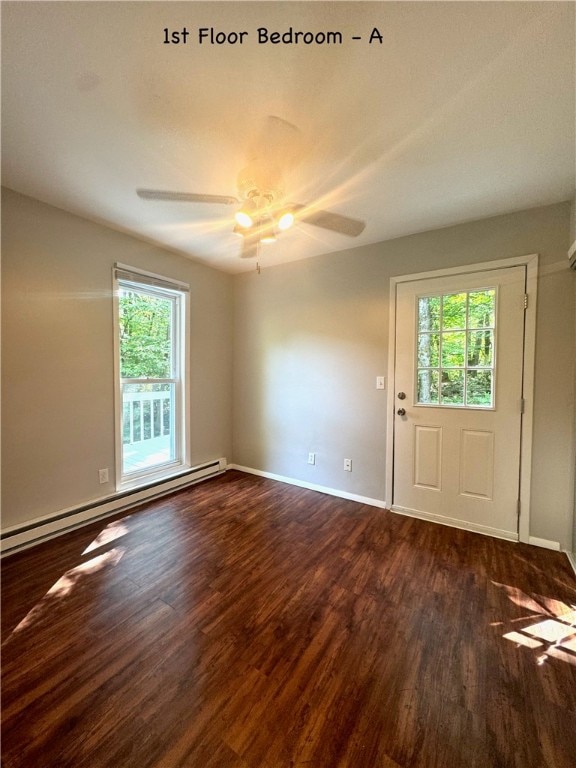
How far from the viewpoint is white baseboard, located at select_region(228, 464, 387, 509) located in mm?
2809

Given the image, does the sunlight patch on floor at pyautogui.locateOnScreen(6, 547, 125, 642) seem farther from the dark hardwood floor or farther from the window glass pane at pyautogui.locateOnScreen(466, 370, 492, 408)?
the window glass pane at pyautogui.locateOnScreen(466, 370, 492, 408)

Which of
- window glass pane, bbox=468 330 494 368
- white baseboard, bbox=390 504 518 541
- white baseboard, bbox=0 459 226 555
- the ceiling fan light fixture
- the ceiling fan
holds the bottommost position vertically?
white baseboard, bbox=390 504 518 541

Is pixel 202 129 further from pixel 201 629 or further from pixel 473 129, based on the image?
pixel 201 629

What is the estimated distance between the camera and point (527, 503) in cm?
219

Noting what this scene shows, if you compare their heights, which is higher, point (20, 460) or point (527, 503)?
point (20, 460)

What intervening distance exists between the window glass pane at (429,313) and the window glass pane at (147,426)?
2.66m

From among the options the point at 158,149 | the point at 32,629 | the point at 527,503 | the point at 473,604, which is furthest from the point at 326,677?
the point at 158,149

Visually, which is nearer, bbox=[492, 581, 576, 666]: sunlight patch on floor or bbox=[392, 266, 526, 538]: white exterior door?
bbox=[492, 581, 576, 666]: sunlight patch on floor

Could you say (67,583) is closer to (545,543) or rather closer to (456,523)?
(456,523)

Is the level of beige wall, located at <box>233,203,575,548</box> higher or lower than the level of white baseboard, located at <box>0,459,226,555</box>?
higher

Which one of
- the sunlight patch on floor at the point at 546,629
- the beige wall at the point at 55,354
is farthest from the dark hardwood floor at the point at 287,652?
the beige wall at the point at 55,354

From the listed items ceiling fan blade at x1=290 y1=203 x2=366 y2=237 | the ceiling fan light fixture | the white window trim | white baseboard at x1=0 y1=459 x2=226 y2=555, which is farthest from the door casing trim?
white baseboard at x1=0 y1=459 x2=226 y2=555

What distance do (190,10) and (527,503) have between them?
3.32 metres

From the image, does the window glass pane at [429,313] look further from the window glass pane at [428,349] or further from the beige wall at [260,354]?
the beige wall at [260,354]
